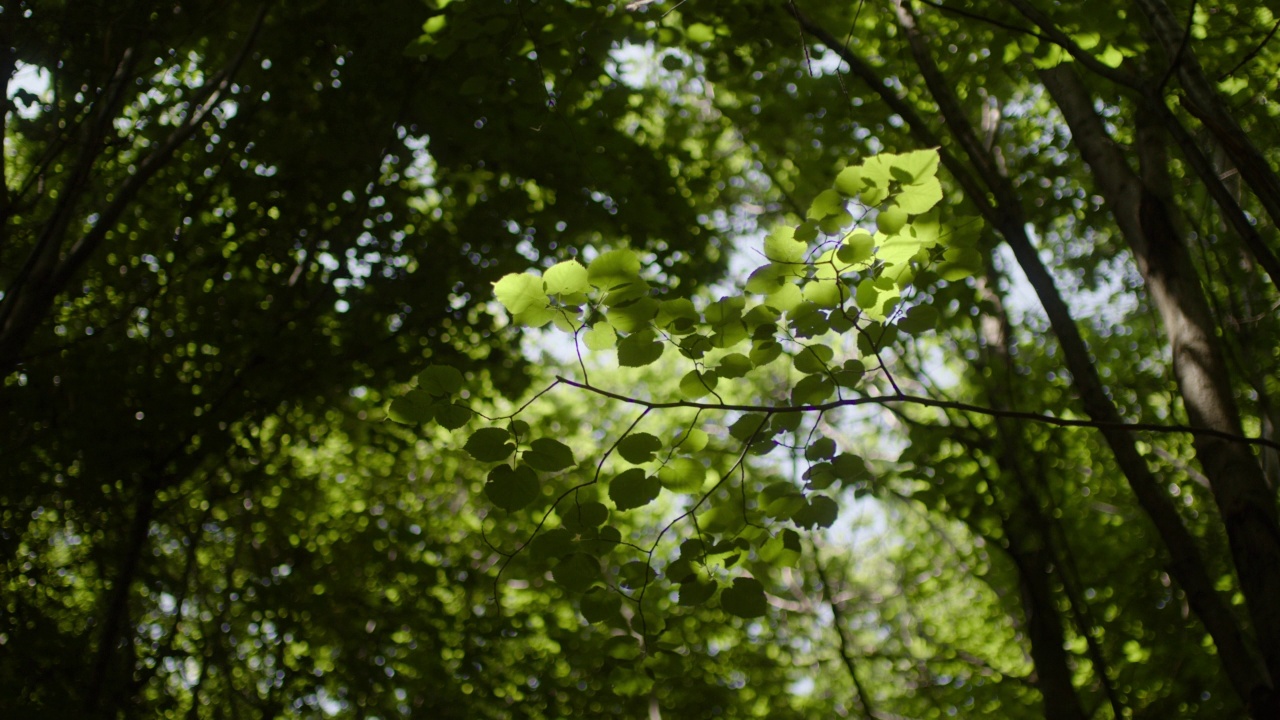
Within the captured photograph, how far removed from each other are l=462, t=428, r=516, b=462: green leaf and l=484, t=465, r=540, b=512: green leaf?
0.03m

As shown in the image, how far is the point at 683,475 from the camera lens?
5.36ft

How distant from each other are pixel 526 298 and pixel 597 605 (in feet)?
2.27

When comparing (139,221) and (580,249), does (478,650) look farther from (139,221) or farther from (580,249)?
(139,221)

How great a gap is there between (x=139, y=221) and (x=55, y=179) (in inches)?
17.4

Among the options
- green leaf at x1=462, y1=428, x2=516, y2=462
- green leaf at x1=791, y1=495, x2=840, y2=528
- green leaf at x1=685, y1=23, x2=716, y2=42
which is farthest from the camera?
green leaf at x1=685, y1=23, x2=716, y2=42

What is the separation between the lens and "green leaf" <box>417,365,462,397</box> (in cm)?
145

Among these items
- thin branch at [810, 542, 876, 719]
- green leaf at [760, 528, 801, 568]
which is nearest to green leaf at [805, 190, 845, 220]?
green leaf at [760, 528, 801, 568]

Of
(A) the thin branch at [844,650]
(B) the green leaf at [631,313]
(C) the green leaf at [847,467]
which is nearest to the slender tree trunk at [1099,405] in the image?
(C) the green leaf at [847,467]

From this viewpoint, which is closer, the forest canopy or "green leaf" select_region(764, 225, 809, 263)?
"green leaf" select_region(764, 225, 809, 263)

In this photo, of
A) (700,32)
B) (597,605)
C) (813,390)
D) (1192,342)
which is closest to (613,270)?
(813,390)

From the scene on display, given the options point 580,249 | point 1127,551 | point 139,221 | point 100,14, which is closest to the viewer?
point 100,14

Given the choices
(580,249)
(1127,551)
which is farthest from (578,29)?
(1127,551)

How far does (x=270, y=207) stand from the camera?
4438mm

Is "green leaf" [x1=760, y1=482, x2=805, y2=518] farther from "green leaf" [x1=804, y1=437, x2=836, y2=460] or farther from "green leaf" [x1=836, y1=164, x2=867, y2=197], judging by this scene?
"green leaf" [x1=836, y1=164, x2=867, y2=197]
